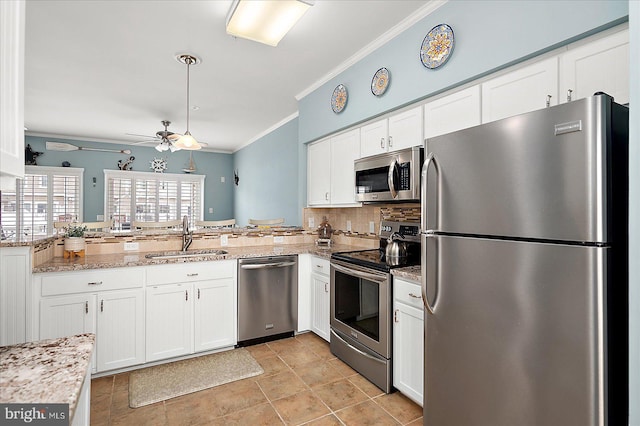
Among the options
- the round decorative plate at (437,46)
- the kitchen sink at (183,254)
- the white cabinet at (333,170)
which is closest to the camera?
the round decorative plate at (437,46)

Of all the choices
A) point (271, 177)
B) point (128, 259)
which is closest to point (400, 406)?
point (128, 259)

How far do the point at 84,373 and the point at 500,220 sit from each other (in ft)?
4.86

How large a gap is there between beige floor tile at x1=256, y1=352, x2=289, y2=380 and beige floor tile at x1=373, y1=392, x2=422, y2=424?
82 cm

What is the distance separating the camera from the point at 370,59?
2.99 metres

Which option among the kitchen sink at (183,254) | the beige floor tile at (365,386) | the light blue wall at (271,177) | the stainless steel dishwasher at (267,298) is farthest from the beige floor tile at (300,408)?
the light blue wall at (271,177)

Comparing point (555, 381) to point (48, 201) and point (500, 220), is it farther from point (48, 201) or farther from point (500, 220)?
point (48, 201)

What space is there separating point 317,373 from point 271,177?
403 cm

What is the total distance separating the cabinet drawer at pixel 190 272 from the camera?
2.69m

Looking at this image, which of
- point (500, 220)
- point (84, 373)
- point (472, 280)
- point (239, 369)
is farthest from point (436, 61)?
point (239, 369)

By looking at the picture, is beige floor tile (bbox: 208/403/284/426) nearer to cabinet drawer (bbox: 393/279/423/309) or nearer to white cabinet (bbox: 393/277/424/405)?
white cabinet (bbox: 393/277/424/405)

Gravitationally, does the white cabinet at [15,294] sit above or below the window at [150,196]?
below

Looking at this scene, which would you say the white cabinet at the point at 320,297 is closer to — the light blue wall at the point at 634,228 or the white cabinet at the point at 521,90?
the white cabinet at the point at 521,90

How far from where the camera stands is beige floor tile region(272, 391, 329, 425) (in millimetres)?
2055

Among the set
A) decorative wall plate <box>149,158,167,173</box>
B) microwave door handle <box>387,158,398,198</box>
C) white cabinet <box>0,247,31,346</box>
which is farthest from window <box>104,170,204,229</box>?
microwave door handle <box>387,158,398,198</box>
